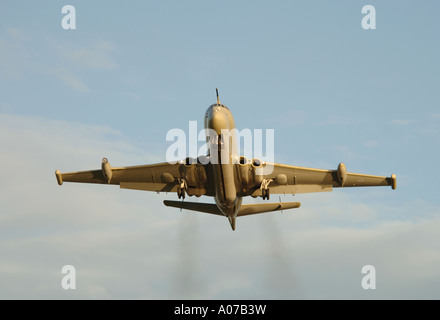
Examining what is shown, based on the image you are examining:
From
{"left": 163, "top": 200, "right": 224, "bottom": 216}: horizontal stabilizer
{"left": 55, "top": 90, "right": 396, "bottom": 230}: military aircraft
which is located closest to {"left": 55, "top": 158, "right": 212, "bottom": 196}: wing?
{"left": 55, "top": 90, "right": 396, "bottom": 230}: military aircraft

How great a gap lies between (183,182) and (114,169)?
6.39 metres

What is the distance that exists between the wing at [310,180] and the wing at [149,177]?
4.92m

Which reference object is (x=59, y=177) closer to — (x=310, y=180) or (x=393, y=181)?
(x=310, y=180)

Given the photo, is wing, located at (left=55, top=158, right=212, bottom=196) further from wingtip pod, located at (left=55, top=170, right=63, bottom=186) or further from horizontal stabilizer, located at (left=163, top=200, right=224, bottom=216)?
horizontal stabilizer, located at (left=163, top=200, right=224, bottom=216)

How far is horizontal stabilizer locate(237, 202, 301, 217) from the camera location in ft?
207

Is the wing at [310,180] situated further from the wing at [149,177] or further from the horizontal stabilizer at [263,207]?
the wing at [149,177]

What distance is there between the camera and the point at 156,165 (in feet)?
212

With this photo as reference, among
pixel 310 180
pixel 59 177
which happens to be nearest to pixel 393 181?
pixel 310 180

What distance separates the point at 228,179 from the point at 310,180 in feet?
28.6
